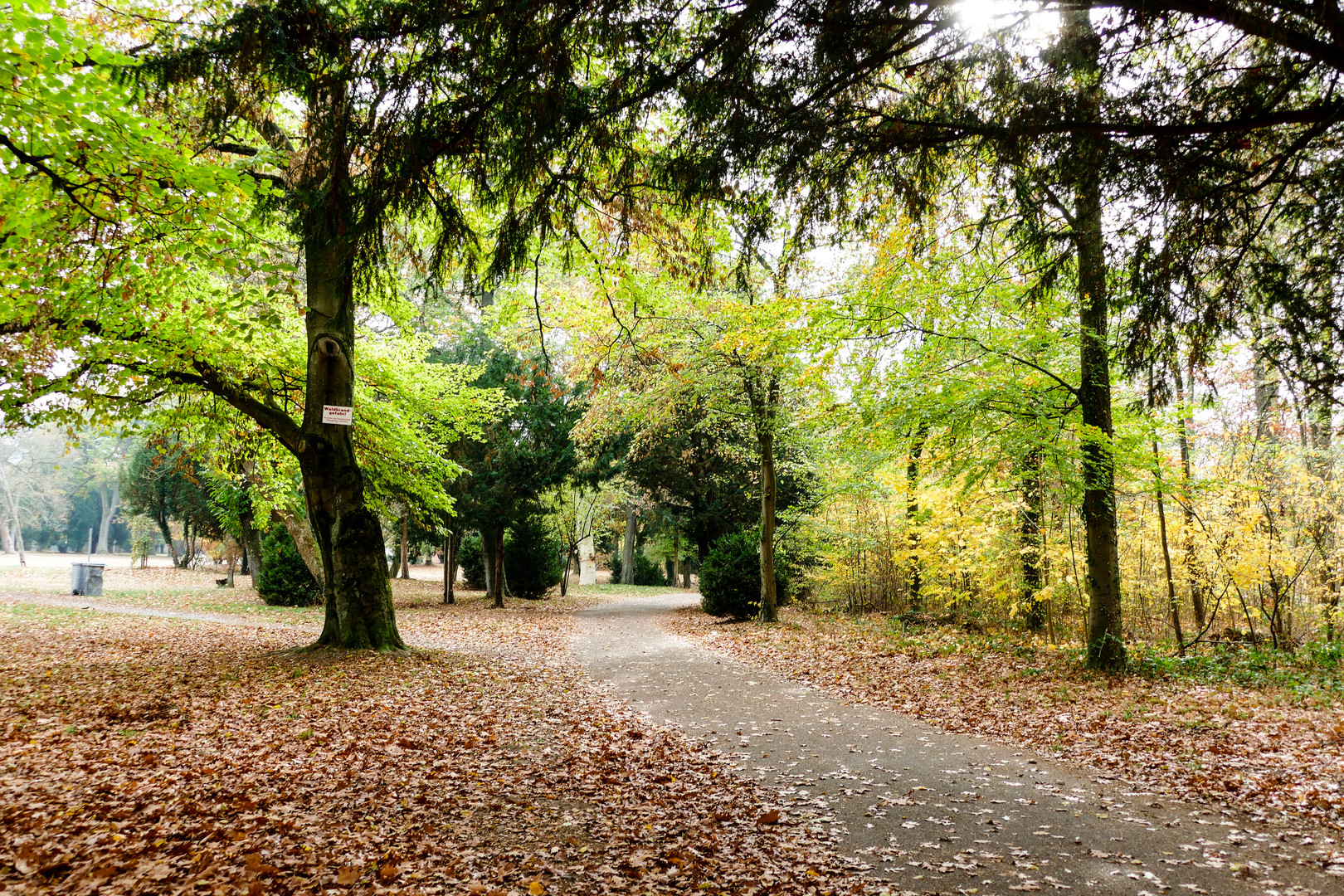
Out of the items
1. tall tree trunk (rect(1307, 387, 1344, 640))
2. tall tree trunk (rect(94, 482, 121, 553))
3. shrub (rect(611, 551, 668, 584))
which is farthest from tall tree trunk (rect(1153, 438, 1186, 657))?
tall tree trunk (rect(94, 482, 121, 553))

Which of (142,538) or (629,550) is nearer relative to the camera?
(629,550)

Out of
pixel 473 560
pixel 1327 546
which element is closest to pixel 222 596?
pixel 473 560

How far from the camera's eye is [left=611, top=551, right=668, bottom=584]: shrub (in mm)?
37156

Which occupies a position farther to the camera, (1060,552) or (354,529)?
(1060,552)

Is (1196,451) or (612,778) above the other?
(1196,451)

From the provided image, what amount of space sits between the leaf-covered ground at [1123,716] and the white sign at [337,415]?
6842 millimetres

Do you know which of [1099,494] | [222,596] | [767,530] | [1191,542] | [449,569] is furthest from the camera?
[222,596]

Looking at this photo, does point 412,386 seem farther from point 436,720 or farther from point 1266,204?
point 1266,204

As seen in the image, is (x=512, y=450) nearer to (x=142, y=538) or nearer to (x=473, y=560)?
(x=473, y=560)

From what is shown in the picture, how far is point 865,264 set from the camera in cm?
1136

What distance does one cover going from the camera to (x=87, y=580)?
60.4 ft

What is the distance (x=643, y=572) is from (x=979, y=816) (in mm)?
33509

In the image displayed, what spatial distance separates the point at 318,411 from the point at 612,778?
629 cm

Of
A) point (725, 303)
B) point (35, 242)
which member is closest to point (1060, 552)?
point (725, 303)
